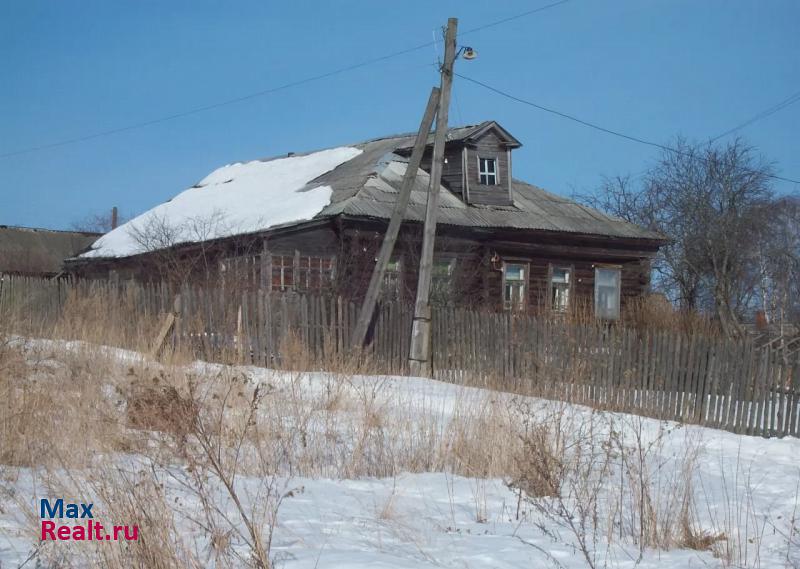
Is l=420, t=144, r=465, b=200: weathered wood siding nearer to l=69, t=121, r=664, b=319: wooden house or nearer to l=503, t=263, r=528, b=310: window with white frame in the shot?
l=69, t=121, r=664, b=319: wooden house

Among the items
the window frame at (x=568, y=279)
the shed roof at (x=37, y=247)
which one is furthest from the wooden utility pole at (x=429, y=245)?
the shed roof at (x=37, y=247)

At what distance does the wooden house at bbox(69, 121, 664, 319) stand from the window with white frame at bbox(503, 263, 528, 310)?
0.03 m

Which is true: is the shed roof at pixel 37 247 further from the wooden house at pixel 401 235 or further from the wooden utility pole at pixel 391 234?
the wooden utility pole at pixel 391 234

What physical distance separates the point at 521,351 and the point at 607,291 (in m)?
12.2

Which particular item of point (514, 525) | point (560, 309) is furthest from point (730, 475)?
point (560, 309)

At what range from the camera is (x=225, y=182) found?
26781 millimetres

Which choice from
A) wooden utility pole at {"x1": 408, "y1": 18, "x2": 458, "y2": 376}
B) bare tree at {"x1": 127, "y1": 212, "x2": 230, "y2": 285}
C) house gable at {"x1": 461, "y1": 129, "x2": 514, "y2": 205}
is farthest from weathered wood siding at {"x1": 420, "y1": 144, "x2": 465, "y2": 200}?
wooden utility pole at {"x1": 408, "y1": 18, "x2": 458, "y2": 376}

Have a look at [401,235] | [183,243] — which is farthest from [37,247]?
[401,235]

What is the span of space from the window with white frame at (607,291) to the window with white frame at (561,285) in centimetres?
93

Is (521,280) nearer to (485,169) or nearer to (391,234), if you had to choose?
(485,169)

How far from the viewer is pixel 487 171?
74.7 feet

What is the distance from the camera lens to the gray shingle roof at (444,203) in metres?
19.4

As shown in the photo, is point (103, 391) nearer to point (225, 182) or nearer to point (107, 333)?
point (107, 333)

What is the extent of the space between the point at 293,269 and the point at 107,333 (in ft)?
30.5
